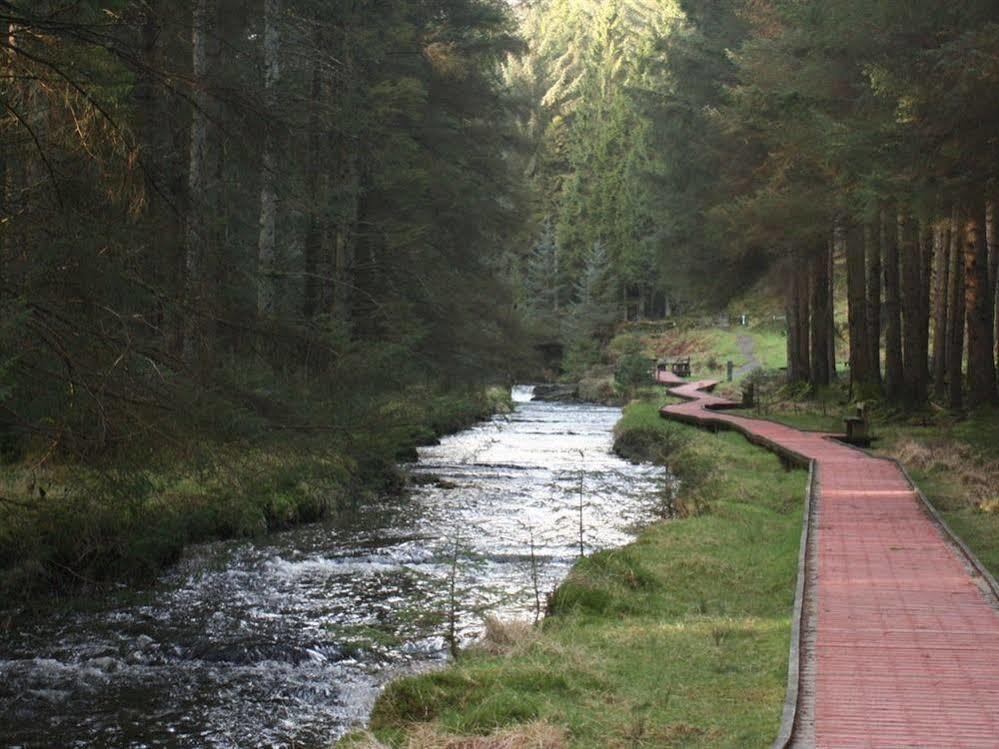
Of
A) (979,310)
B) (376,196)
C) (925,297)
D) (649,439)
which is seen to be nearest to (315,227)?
(376,196)

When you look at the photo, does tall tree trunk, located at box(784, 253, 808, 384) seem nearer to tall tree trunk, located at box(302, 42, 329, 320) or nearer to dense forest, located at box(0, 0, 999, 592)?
dense forest, located at box(0, 0, 999, 592)

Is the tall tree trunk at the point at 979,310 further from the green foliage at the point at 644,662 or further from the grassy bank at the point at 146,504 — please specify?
the grassy bank at the point at 146,504

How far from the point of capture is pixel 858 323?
31188 millimetres

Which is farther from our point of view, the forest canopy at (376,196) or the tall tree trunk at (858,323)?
the tall tree trunk at (858,323)

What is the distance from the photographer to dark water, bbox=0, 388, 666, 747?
8.44 metres

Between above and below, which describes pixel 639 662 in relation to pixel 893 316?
below

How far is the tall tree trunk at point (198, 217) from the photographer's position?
1110 centimetres

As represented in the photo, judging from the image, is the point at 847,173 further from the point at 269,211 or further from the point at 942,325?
the point at 942,325

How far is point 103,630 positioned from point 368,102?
15.4 m

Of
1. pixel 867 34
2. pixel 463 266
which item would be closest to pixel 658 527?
pixel 867 34

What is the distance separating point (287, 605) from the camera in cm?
1184

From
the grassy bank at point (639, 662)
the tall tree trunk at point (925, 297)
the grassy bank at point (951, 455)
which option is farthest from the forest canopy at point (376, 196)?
the grassy bank at point (639, 662)

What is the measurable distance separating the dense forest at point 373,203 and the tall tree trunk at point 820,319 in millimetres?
102

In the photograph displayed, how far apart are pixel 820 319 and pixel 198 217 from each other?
26612 millimetres
